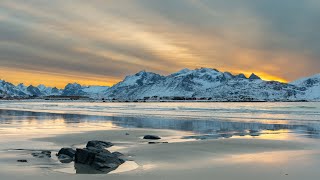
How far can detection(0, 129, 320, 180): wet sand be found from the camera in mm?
13820

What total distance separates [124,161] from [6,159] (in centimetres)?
539

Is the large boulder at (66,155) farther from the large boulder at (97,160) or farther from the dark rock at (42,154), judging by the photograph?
the large boulder at (97,160)

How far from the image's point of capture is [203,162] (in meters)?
17.0

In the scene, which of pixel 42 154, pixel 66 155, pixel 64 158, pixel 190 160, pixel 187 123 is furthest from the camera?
pixel 187 123

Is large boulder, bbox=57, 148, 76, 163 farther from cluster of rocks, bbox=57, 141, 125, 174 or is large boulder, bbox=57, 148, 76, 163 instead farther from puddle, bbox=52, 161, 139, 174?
puddle, bbox=52, 161, 139, 174

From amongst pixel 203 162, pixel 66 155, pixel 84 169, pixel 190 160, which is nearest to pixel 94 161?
pixel 84 169

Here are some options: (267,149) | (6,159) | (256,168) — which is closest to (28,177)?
(6,159)

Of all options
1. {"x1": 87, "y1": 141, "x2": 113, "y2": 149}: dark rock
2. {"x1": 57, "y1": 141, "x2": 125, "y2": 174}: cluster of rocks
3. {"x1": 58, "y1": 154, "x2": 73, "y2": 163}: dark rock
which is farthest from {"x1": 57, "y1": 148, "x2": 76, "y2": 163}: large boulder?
{"x1": 87, "y1": 141, "x2": 113, "y2": 149}: dark rock

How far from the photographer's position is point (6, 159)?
683 inches

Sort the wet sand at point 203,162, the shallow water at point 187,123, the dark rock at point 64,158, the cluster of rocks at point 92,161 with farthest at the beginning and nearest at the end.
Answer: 1. the shallow water at point 187,123
2. the dark rock at point 64,158
3. the cluster of rocks at point 92,161
4. the wet sand at point 203,162

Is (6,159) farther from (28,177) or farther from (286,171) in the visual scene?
(286,171)

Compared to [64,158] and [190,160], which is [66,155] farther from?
[190,160]

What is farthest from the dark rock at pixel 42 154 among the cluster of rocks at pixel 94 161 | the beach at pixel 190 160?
the cluster of rocks at pixel 94 161

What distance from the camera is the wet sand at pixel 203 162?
13.8 m
